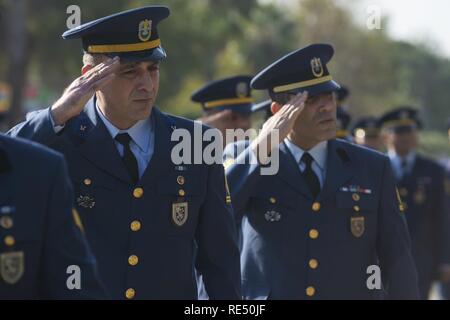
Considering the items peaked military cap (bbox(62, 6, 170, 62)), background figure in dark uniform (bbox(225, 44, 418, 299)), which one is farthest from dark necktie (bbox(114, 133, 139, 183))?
background figure in dark uniform (bbox(225, 44, 418, 299))

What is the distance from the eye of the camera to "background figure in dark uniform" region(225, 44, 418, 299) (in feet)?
17.7

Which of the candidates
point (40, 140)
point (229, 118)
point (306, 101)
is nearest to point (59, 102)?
point (40, 140)

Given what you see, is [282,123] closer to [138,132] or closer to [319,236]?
[319,236]

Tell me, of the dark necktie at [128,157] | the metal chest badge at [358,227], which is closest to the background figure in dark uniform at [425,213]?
the metal chest badge at [358,227]

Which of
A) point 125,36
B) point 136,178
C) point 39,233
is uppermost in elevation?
point 125,36

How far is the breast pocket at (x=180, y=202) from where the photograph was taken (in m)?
4.49

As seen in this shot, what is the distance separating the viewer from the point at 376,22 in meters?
7.65

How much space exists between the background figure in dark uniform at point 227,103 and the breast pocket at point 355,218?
2468mm

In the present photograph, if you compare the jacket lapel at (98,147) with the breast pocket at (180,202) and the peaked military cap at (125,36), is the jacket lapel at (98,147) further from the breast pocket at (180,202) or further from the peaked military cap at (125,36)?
the peaked military cap at (125,36)

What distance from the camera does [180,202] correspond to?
454 cm

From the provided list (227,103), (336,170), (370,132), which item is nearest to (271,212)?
(336,170)

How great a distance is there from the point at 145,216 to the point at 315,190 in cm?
136

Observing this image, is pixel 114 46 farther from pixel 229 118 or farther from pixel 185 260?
pixel 229 118

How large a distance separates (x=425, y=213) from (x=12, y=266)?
308 inches
